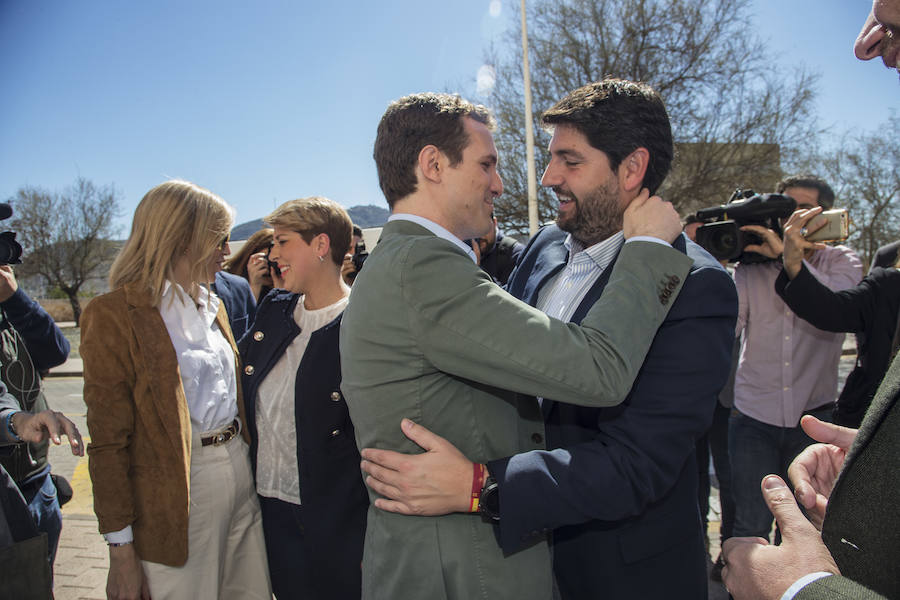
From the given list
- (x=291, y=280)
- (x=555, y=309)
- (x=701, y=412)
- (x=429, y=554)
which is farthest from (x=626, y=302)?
(x=291, y=280)

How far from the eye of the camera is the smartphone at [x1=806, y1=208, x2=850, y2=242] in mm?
2809

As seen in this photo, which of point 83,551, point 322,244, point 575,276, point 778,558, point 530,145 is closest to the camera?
point 778,558

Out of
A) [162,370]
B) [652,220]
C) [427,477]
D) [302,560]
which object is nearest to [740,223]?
[652,220]

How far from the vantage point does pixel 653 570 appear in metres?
1.53

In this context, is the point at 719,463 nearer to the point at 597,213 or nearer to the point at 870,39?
the point at 597,213

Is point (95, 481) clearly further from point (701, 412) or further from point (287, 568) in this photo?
point (701, 412)

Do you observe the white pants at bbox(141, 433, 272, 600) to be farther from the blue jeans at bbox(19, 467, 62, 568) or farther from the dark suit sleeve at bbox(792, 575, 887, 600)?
the dark suit sleeve at bbox(792, 575, 887, 600)

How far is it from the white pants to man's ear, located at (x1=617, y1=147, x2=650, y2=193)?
1888 millimetres

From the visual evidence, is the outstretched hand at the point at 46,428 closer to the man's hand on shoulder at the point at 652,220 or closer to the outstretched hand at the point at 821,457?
the man's hand on shoulder at the point at 652,220

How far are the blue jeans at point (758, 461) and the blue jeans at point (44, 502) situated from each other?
3.46 meters

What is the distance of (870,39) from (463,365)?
1054mm

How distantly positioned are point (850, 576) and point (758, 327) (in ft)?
8.92

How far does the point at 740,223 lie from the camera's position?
315cm

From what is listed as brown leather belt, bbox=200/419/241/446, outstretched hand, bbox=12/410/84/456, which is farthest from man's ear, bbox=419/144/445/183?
outstretched hand, bbox=12/410/84/456
